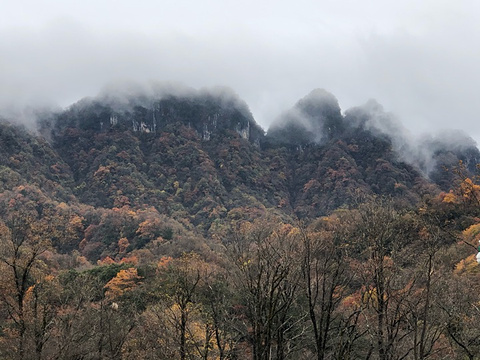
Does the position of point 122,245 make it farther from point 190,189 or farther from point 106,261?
point 190,189

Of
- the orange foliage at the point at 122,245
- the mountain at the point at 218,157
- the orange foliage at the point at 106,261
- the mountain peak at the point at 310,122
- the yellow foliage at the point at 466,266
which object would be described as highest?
the mountain peak at the point at 310,122

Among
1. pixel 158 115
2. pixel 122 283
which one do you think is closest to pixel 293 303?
pixel 122 283

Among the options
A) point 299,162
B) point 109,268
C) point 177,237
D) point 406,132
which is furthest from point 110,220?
point 406,132

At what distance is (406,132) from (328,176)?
4724 centimetres

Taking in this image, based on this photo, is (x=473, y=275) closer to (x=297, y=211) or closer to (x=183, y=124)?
(x=297, y=211)

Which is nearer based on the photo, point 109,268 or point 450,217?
point 109,268

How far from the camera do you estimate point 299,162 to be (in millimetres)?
155375

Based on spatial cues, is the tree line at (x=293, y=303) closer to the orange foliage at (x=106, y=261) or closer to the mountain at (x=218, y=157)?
the orange foliage at (x=106, y=261)

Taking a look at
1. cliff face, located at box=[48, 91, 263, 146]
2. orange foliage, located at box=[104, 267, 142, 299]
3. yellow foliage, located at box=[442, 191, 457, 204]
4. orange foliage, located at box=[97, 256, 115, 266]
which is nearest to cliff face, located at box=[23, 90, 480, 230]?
cliff face, located at box=[48, 91, 263, 146]

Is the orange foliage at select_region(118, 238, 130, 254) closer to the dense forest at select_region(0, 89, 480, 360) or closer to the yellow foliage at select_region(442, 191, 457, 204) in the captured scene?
the dense forest at select_region(0, 89, 480, 360)

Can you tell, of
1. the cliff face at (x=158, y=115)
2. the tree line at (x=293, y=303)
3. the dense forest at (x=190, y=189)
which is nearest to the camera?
the tree line at (x=293, y=303)

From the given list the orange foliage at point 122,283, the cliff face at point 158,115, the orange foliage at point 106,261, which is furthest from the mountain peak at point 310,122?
the orange foliage at point 122,283

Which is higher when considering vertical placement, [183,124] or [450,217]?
[183,124]

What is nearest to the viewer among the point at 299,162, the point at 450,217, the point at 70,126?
the point at 450,217
